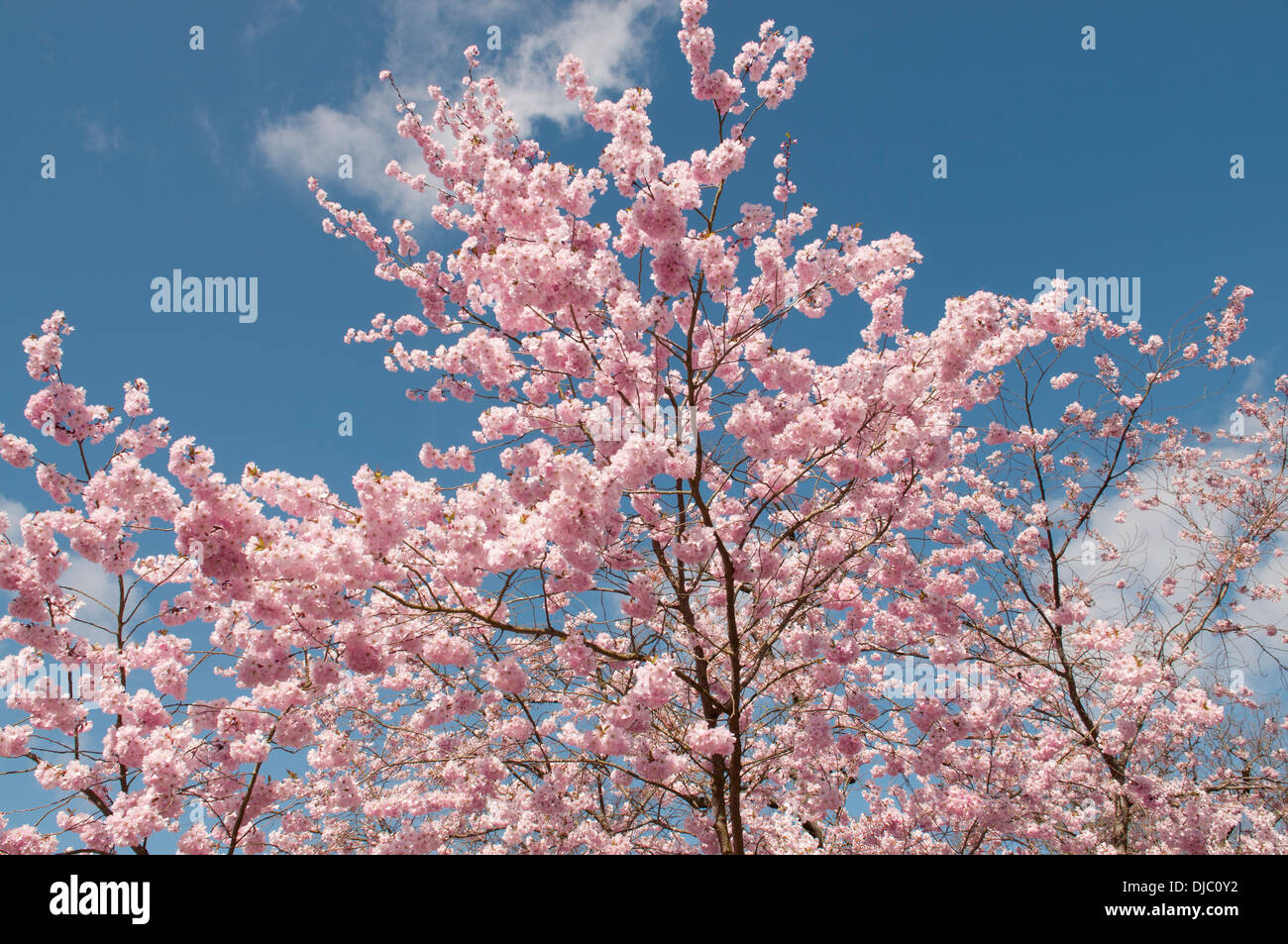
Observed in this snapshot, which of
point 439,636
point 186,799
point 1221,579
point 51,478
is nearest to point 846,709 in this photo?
point 439,636

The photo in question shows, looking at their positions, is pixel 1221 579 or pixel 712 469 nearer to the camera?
pixel 712 469

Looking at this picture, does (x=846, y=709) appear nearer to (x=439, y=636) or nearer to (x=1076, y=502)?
(x=439, y=636)

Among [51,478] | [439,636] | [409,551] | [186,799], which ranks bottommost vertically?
[186,799]

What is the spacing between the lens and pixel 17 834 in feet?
15.9

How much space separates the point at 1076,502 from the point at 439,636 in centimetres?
898

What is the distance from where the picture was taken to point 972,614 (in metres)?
8.12

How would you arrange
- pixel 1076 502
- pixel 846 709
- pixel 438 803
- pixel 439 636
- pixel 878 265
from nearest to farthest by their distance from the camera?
pixel 439 636
pixel 878 265
pixel 846 709
pixel 438 803
pixel 1076 502

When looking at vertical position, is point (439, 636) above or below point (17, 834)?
above

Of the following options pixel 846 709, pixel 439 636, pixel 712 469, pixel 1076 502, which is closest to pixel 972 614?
pixel 1076 502

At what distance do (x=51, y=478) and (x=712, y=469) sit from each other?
4605 millimetres

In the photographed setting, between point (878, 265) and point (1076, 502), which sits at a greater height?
point (878, 265)

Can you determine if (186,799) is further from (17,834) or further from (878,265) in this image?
(878,265)

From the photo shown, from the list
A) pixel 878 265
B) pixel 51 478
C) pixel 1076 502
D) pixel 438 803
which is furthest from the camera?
pixel 1076 502
